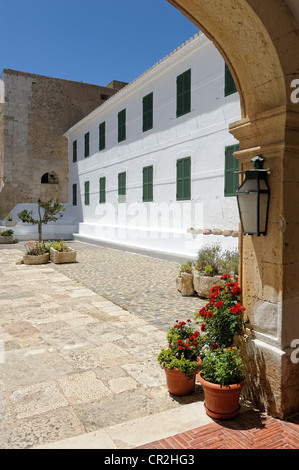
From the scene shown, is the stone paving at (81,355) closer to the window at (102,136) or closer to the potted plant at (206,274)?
the potted plant at (206,274)

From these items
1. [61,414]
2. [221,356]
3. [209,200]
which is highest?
[209,200]

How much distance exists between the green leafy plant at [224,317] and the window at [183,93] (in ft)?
31.2

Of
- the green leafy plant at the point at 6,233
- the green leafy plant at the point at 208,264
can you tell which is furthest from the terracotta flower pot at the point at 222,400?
the green leafy plant at the point at 6,233

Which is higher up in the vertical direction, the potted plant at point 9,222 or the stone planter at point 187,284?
the potted plant at point 9,222

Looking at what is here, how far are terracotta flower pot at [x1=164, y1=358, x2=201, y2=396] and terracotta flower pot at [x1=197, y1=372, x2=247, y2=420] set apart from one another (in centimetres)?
40

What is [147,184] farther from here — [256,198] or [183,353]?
[256,198]

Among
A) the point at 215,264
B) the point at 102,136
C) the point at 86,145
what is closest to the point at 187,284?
the point at 215,264

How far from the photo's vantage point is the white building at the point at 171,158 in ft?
34.4

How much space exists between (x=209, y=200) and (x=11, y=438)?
9.08 m

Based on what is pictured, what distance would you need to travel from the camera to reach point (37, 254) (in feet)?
42.7

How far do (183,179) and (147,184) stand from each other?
2.58m

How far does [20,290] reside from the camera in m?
8.34
